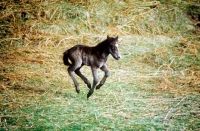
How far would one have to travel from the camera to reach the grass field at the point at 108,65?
A: 4.25 metres

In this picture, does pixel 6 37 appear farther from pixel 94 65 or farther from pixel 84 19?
pixel 94 65

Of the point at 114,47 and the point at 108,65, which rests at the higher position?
A: the point at 114,47

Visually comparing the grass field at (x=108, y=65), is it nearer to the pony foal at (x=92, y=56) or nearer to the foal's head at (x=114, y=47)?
the pony foal at (x=92, y=56)

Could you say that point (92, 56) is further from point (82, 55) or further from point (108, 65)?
point (108, 65)

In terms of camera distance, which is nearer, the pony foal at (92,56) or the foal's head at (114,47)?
the foal's head at (114,47)

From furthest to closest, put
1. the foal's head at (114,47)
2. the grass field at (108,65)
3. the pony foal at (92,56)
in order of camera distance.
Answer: the pony foal at (92,56), the foal's head at (114,47), the grass field at (108,65)

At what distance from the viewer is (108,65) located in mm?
6613

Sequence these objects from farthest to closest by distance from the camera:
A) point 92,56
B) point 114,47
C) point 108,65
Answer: point 108,65
point 92,56
point 114,47

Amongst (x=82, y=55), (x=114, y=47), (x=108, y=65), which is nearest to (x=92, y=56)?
(x=82, y=55)

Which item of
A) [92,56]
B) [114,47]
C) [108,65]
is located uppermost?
[114,47]

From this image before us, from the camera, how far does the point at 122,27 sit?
8.51 metres

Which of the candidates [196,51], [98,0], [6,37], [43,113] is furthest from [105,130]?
[98,0]

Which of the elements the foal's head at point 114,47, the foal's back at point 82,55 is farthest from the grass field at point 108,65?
the foal's head at point 114,47

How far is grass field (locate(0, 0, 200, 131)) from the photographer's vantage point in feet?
13.9
